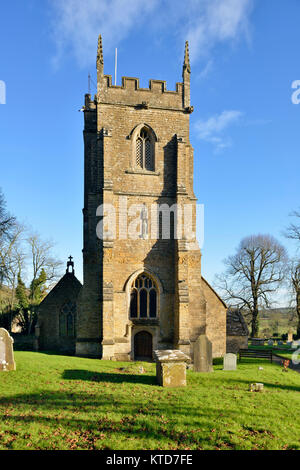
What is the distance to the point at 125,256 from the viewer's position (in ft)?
60.7

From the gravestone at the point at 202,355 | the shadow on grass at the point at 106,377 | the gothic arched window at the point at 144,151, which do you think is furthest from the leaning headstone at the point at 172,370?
the gothic arched window at the point at 144,151

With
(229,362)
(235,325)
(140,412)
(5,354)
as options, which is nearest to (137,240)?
(229,362)

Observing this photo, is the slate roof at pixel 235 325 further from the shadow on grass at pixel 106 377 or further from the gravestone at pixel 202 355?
the shadow on grass at pixel 106 377

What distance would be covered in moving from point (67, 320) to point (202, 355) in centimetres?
1120

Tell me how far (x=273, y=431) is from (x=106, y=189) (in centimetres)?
1440

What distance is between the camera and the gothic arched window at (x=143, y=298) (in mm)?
18531

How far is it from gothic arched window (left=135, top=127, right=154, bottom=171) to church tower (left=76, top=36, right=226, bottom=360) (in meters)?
0.07

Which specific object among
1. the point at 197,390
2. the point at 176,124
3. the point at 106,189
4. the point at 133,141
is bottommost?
the point at 197,390

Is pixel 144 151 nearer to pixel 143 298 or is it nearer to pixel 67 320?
pixel 143 298

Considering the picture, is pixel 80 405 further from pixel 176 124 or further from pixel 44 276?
pixel 44 276

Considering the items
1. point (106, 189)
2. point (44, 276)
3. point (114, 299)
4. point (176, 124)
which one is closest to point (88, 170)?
point (106, 189)

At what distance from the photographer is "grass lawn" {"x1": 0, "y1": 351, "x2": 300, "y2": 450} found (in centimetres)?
628

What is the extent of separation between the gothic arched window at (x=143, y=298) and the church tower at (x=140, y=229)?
6 centimetres
